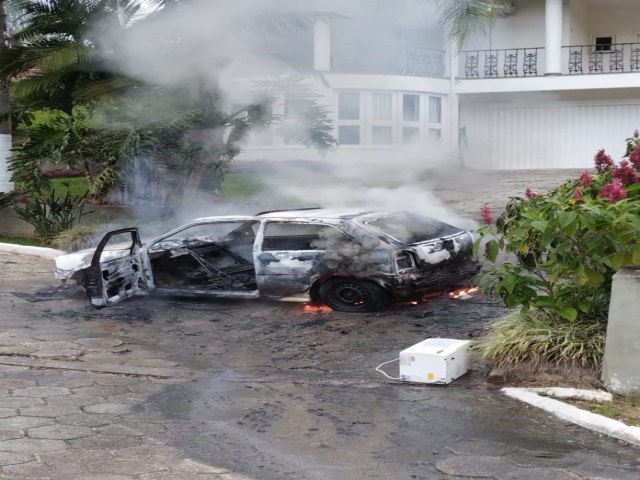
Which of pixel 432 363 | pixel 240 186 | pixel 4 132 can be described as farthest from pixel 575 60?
pixel 432 363

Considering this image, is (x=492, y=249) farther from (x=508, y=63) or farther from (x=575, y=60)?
(x=575, y=60)

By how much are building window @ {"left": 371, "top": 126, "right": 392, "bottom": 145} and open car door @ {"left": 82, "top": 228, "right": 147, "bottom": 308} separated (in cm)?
393

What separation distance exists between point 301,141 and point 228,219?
2941 millimetres

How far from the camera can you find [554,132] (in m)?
19.4

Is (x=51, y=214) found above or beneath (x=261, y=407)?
above

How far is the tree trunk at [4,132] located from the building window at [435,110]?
735cm

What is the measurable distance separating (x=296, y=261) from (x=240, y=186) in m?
4.80

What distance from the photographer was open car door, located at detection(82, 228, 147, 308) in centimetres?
851

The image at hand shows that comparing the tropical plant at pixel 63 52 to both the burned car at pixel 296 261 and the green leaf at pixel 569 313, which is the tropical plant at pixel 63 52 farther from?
the green leaf at pixel 569 313

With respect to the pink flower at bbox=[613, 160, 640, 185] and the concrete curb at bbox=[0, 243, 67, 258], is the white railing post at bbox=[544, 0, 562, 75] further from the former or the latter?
the pink flower at bbox=[613, 160, 640, 185]

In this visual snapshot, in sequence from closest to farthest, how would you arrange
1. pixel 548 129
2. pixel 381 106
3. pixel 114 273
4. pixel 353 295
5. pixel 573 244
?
pixel 573 244 < pixel 353 295 < pixel 114 273 < pixel 381 106 < pixel 548 129

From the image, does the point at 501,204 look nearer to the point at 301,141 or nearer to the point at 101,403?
the point at 301,141

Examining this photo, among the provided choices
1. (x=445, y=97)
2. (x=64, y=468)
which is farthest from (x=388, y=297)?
(x=445, y=97)

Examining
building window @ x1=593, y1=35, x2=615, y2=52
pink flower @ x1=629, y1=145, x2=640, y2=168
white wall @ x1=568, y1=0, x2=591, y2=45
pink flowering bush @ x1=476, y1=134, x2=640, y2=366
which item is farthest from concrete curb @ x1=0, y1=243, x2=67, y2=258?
building window @ x1=593, y1=35, x2=615, y2=52
